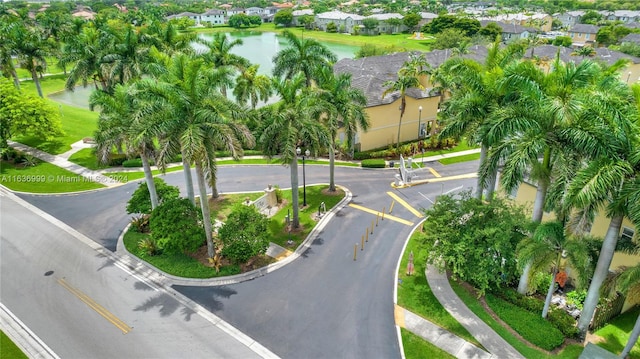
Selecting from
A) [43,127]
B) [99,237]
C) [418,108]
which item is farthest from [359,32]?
[99,237]

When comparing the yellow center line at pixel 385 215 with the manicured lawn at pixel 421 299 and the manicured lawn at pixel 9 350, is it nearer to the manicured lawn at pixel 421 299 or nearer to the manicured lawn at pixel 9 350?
the manicured lawn at pixel 421 299

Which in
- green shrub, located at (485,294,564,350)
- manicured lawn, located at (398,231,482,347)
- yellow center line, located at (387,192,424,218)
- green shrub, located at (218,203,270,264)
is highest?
green shrub, located at (218,203,270,264)

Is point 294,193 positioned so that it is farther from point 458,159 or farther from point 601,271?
point 458,159

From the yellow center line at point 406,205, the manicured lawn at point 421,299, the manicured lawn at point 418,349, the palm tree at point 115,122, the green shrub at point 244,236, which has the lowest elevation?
the yellow center line at point 406,205

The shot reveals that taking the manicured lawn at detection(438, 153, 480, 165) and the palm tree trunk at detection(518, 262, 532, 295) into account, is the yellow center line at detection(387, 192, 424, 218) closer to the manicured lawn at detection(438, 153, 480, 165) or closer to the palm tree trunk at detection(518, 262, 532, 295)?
the manicured lawn at detection(438, 153, 480, 165)

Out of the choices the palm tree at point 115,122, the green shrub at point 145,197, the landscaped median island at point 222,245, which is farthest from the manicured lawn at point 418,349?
the green shrub at point 145,197

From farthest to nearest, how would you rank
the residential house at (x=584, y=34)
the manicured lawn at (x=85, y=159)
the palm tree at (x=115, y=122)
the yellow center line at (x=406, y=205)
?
the residential house at (x=584, y=34) < the manicured lawn at (x=85, y=159) < the yellow center line at (x=406, y=205) < the palm tree at (x=115, y=122)

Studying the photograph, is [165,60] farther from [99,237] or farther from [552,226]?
[552,226]

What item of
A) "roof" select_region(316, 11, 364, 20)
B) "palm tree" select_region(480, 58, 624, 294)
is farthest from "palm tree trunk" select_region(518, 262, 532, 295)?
"roof" select_region(316, 11, 364, 20)

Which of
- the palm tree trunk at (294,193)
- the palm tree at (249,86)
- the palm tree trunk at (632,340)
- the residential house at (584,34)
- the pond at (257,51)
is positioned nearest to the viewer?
the palm tree trunk at (632,340)
